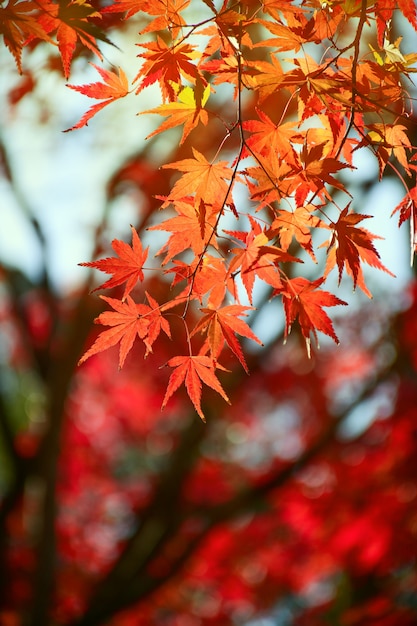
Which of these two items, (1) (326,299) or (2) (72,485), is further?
(2) (72,485)

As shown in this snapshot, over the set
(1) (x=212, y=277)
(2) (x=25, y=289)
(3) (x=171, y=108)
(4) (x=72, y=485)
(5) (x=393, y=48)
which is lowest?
(4) (x=72, y=485)

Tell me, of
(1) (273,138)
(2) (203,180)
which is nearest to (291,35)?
(1) (273,138)

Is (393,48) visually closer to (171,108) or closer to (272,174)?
(272,174)

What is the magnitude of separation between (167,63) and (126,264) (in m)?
0.49

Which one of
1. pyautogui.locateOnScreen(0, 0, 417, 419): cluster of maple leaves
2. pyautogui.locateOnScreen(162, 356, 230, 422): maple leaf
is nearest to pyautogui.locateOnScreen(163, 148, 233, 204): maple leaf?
pyautogui.locateOnScreen(0, 0, 417, 419): cluster of maple leaves

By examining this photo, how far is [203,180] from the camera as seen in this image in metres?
1.40

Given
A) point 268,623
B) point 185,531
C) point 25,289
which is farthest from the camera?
point 268,623

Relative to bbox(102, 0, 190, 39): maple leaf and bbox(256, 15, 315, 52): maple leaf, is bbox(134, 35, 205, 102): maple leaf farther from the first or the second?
bbox(256, 15, 315, 52): maple leaf

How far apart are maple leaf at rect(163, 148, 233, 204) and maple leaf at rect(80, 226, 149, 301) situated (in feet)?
0.60

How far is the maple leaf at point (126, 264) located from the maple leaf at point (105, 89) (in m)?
0.31

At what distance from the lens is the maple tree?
1.35 meters

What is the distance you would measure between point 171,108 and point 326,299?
0.57m

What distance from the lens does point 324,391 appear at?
10375 mm

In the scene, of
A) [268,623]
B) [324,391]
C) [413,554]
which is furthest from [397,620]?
[268,623]
